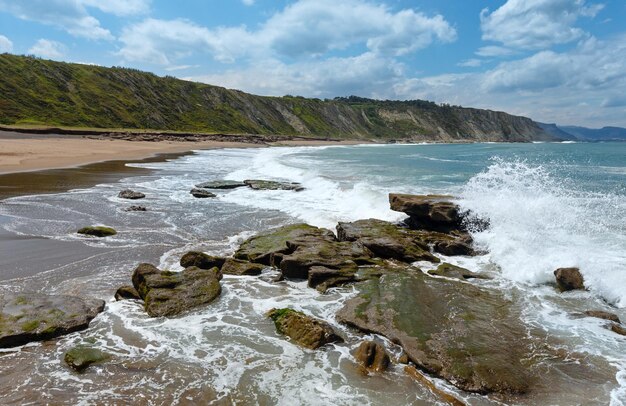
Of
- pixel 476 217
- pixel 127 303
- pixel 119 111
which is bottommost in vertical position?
pixel 127 303

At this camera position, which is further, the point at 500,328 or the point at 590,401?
the point at 500,328

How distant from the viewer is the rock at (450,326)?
258 inches

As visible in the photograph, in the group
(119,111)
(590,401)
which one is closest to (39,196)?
(590,401)

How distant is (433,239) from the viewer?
1425 cm

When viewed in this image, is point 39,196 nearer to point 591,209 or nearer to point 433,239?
point 433,239

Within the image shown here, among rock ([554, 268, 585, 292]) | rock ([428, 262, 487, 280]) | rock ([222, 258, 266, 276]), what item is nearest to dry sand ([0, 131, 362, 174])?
rock ([222, 258, 266, 276])

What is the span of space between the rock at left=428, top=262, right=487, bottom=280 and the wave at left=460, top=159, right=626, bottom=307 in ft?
3.23

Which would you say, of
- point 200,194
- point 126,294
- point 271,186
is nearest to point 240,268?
point 126,294

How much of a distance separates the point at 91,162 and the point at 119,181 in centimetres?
1212

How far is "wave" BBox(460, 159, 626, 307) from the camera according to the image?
10.9 meters

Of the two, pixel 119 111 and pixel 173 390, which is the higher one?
pixel 119 111

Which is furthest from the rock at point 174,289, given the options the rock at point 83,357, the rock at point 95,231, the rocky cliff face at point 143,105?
the rocky cliff face at point 143,105

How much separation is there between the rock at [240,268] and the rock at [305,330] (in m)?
3.22

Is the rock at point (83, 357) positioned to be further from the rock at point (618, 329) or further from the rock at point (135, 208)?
the rock at point (135, 208)
